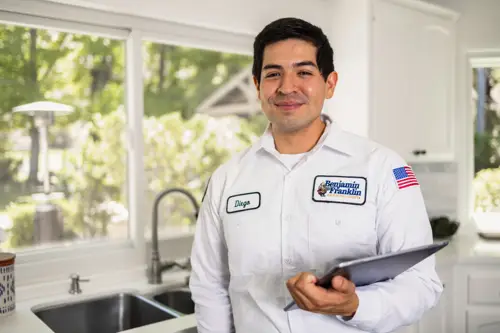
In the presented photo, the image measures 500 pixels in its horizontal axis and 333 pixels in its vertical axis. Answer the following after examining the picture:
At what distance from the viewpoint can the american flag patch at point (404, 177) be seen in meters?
1.19

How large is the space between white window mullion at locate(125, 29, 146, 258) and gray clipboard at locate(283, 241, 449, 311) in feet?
4.29

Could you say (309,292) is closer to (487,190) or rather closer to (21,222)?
(21,222)

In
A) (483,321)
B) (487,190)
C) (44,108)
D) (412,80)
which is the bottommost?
(483,321)

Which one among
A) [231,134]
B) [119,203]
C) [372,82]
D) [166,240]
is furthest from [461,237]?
[119,203]

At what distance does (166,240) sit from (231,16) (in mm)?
1100

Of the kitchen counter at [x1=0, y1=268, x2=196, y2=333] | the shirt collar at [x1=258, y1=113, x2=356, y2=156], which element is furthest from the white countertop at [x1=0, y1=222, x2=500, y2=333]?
the shirt collar at [x1=258, y1=113, x2=356, y2=156]

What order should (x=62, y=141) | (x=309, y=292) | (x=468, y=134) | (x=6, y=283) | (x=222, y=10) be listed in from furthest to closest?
(x=468, y=134) < (x=222, y=10) < (x=62, y=141) < (x=6, y=283) < (x=309, y=292)

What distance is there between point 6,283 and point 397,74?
6.99 feet

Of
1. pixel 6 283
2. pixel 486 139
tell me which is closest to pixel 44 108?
pixel 6 283

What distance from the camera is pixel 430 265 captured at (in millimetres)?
1180

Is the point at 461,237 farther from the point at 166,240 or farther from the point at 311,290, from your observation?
the point at 311,290

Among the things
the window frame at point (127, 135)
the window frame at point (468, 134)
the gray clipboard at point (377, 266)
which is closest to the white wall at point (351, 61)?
the window frame at point (127, 135)

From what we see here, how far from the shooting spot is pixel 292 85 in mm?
1203

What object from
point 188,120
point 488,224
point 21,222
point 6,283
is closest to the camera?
point 6,283
